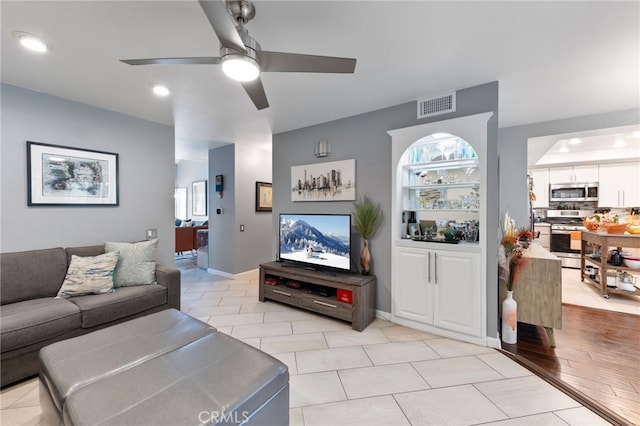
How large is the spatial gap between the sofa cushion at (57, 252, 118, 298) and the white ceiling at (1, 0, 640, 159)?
1763 mm

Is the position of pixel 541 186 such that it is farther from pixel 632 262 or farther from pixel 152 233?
pixel 152 233

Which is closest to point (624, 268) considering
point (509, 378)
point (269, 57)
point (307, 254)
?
point (509, 378)

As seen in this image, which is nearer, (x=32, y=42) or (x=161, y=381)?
(x=161, y=381)

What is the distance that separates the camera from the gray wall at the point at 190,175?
7.70 meters

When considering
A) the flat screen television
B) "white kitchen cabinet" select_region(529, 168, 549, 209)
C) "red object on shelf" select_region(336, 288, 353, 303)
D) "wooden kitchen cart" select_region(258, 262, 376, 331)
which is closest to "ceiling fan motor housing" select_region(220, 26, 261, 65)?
the flat screen television

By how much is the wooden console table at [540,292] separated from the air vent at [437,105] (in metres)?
1.78

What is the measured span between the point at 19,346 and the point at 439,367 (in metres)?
3.27

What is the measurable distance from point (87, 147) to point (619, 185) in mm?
9345

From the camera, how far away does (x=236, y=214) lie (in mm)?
4961

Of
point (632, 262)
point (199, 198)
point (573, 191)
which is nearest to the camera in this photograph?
point (632, 262)

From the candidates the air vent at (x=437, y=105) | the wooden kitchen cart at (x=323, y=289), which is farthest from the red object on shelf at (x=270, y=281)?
the air vent at (x=437, y=105)

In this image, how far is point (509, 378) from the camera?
2.03 m

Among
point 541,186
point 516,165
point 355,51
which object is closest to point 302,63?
point 355,51

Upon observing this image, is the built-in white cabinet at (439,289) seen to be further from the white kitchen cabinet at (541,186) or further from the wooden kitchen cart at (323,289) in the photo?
the white kitchen cabinet at (541,186)
